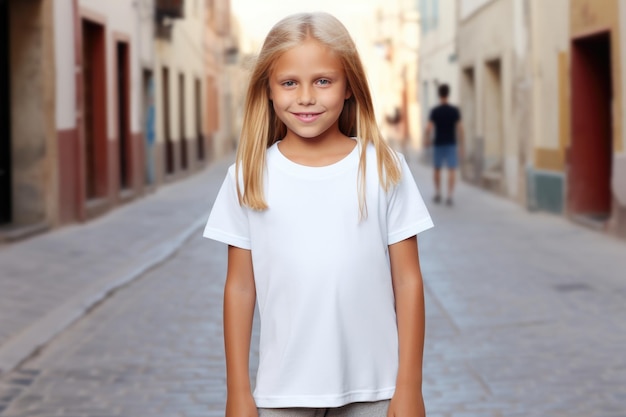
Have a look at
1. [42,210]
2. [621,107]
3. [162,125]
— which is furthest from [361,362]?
[162,125]

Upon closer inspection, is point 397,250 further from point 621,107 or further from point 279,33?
point 621,107

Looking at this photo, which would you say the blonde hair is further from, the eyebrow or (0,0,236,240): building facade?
(0,0,236,240): building facade

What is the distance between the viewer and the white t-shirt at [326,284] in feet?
8.19

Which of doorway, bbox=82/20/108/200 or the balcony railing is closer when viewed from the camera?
doorway, bbox=82/20/108/200

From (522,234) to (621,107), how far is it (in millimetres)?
1754

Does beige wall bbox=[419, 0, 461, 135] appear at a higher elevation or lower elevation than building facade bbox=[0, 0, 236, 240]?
higher

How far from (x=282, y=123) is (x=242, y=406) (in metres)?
0.62

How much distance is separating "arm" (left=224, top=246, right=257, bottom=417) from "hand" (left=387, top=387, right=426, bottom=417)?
29 centimetres

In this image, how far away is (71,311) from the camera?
8102mm

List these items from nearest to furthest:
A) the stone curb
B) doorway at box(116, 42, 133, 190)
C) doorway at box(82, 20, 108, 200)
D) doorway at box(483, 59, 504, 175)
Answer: the stone curb
doorway at box(82, 20, 108, 200)
doorway at box(116, 42, 133, 190)
doorway at box(483, 59, 504, 175)

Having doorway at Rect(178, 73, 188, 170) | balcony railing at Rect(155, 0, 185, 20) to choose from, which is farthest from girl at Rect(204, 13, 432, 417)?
doorway at Rect(178, 73, 188, 170)

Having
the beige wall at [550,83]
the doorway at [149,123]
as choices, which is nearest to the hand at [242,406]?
the beige wall at [550,83]

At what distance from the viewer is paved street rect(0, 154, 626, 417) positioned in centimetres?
563

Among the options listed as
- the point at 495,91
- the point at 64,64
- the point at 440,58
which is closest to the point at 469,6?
the point at 495,91
